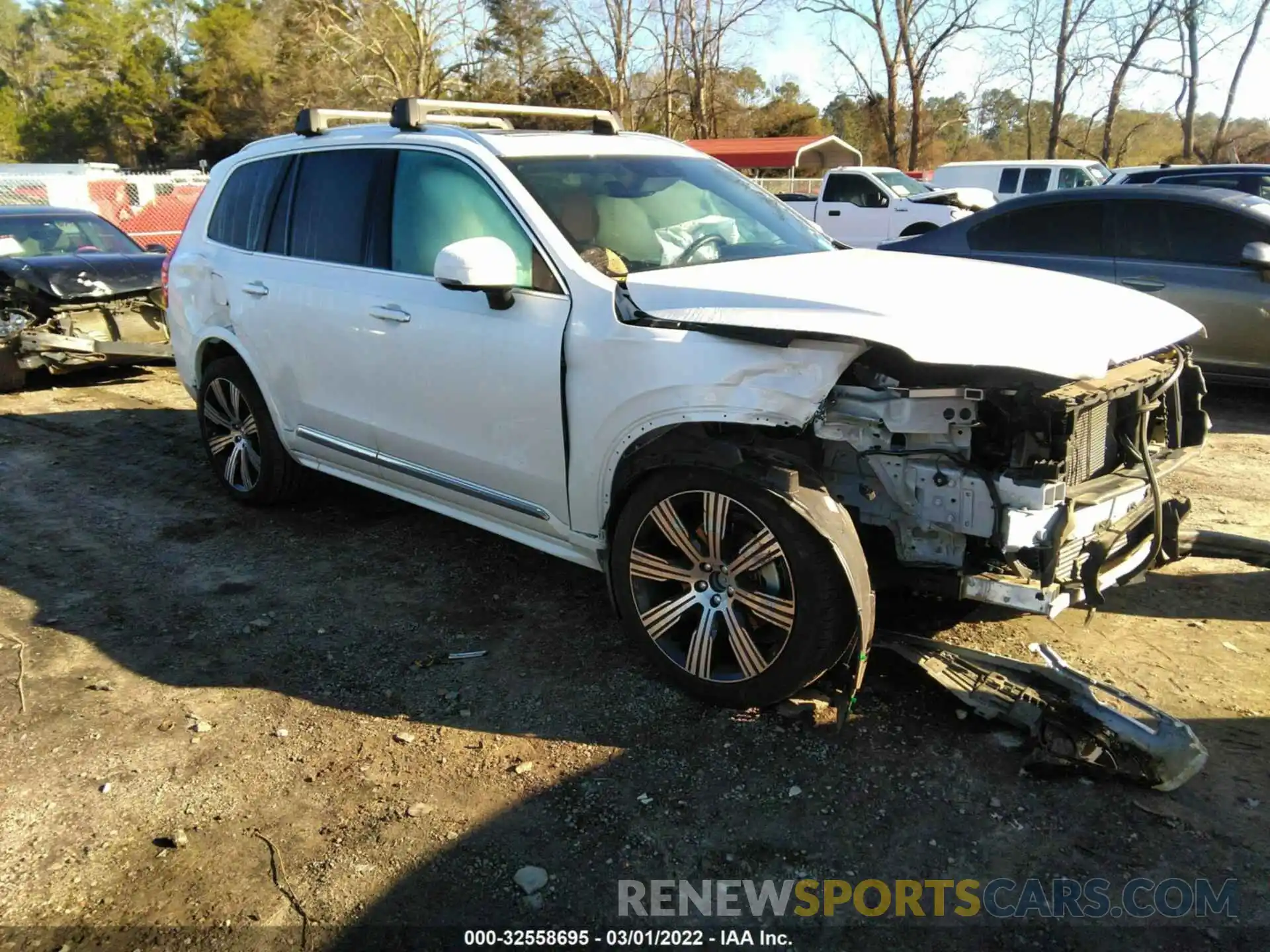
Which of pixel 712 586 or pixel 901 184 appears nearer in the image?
pixel 712 586

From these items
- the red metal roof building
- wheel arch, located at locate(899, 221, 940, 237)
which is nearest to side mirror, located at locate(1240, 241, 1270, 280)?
wheel arch, located at locate(899, 221, 940, 237)

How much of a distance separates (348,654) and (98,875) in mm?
1321

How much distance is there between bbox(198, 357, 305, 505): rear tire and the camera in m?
A: 5.25

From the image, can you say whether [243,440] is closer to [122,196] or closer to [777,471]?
[777,471]

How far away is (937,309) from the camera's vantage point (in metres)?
3.07

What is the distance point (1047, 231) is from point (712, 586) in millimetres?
5728

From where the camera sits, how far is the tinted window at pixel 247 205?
5.07 m

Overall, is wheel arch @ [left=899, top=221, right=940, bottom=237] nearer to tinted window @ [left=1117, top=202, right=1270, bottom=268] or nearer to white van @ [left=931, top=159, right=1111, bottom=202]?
white van @ [left=931, top=159, right=1111, bottom=202]

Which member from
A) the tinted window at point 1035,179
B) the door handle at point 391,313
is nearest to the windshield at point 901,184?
the tinted window at point 1035,179

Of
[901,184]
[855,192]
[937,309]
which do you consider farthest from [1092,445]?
[901,184]

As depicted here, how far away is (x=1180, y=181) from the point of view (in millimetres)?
11016

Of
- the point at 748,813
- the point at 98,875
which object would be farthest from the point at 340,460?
the point at 748,813

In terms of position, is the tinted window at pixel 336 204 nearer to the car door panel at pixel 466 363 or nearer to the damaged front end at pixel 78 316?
the car door panel at pixel 466 363

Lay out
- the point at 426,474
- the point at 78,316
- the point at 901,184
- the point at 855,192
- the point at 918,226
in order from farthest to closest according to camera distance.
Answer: the point at 901,184 → the point at 855,192 → the point at 918,226 → the point at 78,316 → the point at 426,474
